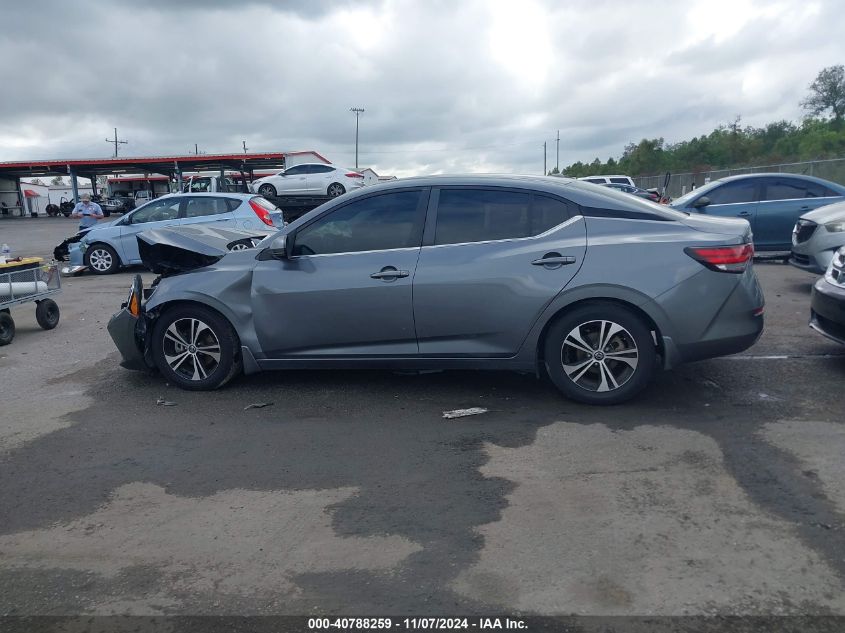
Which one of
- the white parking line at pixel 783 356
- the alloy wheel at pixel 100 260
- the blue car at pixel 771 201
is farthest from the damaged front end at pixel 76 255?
the white parking line at pixel 783 356

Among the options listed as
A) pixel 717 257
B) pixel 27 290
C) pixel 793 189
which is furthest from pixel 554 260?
pixel 793 189

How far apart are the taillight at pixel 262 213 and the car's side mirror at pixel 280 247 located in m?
9.47

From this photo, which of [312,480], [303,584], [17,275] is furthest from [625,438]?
[17,275]

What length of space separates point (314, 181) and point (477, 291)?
20.9 metres

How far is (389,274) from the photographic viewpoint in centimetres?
554

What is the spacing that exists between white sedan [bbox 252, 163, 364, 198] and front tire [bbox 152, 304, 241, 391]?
18932mm

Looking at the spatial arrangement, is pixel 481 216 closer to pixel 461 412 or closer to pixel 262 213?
pixel 461 412

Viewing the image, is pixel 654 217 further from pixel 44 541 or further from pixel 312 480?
pixel 44 541

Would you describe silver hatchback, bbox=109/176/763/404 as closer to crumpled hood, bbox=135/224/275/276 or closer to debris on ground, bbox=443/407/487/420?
crumpled hood, bbox=135/224/275/276

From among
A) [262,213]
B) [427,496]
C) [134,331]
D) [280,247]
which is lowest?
[427,496]

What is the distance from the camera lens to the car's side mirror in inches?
227

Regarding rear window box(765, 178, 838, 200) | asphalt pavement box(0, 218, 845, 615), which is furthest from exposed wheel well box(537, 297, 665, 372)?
rear window box(765, 178, 838, 200)

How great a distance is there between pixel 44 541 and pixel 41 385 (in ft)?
11.4

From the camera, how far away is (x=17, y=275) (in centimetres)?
891
